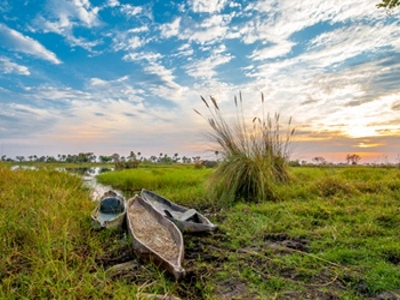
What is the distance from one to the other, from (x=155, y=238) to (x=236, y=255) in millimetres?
887

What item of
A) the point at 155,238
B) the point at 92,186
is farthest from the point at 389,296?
the point at 92,186

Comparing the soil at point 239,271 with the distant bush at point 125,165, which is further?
the distant bush at point 125,165

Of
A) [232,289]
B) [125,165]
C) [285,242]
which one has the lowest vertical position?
[232,289]

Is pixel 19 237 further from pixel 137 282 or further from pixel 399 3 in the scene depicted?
pixel 399 3

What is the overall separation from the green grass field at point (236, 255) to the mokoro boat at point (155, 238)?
10cm

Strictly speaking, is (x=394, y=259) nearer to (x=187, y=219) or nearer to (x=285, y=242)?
(x=285, y=242)

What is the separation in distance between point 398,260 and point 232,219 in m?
2.19

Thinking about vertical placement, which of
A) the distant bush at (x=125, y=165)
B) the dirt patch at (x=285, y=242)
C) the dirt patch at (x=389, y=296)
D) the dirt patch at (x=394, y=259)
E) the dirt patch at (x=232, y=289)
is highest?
the distant bush at (x=125, y=165)

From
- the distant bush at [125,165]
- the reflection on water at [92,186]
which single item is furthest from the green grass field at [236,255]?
the distant bush at [125,165]

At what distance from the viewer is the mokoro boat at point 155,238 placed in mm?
2623

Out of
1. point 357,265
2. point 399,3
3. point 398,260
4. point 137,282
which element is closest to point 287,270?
point 357,265

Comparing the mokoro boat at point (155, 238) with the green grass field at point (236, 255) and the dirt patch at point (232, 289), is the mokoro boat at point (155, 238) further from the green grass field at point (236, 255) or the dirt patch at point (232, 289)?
the dirt patch at point (232, 289)

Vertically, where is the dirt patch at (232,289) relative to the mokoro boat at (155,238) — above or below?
below

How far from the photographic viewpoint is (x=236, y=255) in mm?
3010
